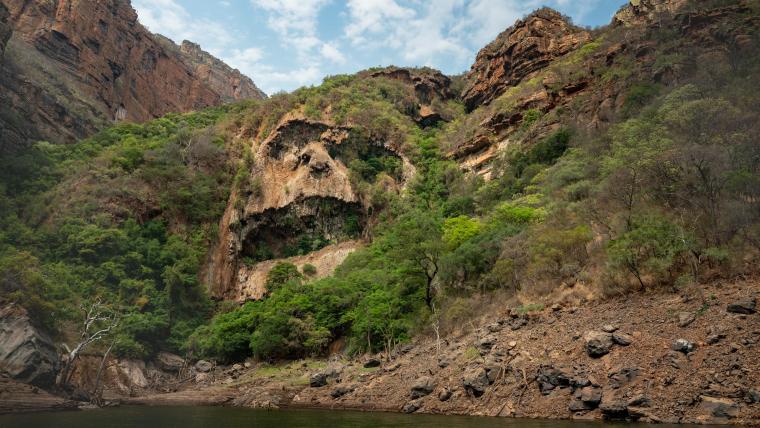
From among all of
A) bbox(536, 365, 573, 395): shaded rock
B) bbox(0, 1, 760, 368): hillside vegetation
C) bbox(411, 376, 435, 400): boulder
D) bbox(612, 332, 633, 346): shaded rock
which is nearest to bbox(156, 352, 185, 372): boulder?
bbox(0, 1, 760, 368): hillside vegetation

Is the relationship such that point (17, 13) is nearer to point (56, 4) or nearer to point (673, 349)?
point (56, 4)

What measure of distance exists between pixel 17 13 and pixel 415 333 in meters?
92.8

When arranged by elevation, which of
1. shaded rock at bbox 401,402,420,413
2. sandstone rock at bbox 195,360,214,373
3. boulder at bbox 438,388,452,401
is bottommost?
sandstone rock at bbox 195,360,214,373

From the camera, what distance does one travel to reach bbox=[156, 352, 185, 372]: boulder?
44562 millimetres

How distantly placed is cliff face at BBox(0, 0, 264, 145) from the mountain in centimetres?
728

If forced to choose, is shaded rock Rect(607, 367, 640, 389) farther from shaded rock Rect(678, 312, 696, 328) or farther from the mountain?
shaded rock Rect(678, 312, 696, 328)

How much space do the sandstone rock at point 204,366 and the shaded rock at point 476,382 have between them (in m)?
30.3

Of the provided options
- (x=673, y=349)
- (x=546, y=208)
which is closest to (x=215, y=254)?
(x=546, y=208)

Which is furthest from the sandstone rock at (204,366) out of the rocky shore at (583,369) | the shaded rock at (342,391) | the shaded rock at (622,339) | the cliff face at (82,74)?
the shaded rock at (622,339)

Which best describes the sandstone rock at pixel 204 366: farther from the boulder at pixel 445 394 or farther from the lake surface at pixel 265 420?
the boulder at pixel 445 394

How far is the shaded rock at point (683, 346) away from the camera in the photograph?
15.2 metres

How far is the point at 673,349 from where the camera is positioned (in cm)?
1556

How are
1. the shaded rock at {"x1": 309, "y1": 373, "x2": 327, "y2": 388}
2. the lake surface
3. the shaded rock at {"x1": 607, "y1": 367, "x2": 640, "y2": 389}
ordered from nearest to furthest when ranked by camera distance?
the shaded rock at {"x1": 607, "y1": 367, "x2": 640, "y2": 389} → the lake surface → the shaded rock at {"x1": 309, "y1": 373, "x2": 327, "y2": 388}

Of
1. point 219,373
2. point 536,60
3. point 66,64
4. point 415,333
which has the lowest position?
point 219,373
